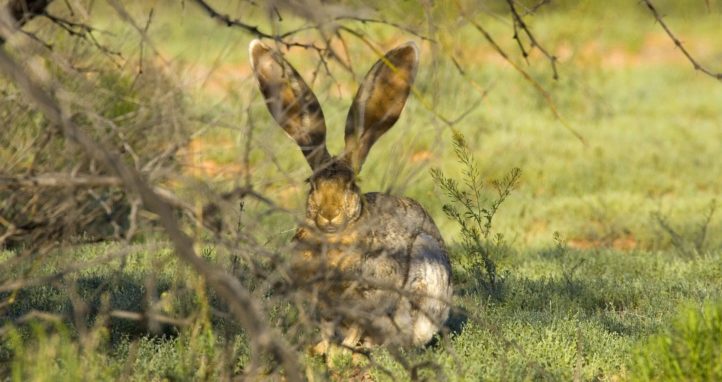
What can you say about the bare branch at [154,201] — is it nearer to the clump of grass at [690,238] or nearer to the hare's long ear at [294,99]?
the hare's long ear at [294,99]

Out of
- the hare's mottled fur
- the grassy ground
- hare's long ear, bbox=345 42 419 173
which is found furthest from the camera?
hare's long ear, bbox=345 42 419 173

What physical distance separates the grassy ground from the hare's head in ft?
0.40

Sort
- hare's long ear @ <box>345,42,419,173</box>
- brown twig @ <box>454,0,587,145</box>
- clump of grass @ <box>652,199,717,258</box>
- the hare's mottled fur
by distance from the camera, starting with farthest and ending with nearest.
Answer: clump of grass @ <box>652,199,717,258</box>, hare's long ear @ <box>345,42,419,173</box>, the hare's mottled fur, brown twig @ <box>454,0,587,145</box>

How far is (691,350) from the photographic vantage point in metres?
3.73

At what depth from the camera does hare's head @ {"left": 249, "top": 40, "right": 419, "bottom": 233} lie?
13.9 feet

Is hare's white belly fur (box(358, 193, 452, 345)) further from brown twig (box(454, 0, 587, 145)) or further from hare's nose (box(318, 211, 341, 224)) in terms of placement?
brown twig (box(454, 0, 587, 145))

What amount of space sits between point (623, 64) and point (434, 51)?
54.8ft

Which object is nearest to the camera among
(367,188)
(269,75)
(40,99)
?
(40,99)

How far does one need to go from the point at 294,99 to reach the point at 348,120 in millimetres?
359

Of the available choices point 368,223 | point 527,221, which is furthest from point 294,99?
point 527,221

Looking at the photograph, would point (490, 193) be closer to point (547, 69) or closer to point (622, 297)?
point (622, 297)

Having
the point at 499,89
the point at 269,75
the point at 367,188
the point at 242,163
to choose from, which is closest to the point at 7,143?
the point at 269,75

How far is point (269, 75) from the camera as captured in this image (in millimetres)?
4445

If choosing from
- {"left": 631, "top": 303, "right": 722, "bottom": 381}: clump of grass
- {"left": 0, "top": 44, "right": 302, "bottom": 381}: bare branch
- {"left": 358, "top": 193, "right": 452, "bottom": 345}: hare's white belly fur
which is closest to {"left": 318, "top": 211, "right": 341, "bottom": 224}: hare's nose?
{"left": 358, "top": 193, "right": 452, "bottom": 345}: hare's white belly fur
